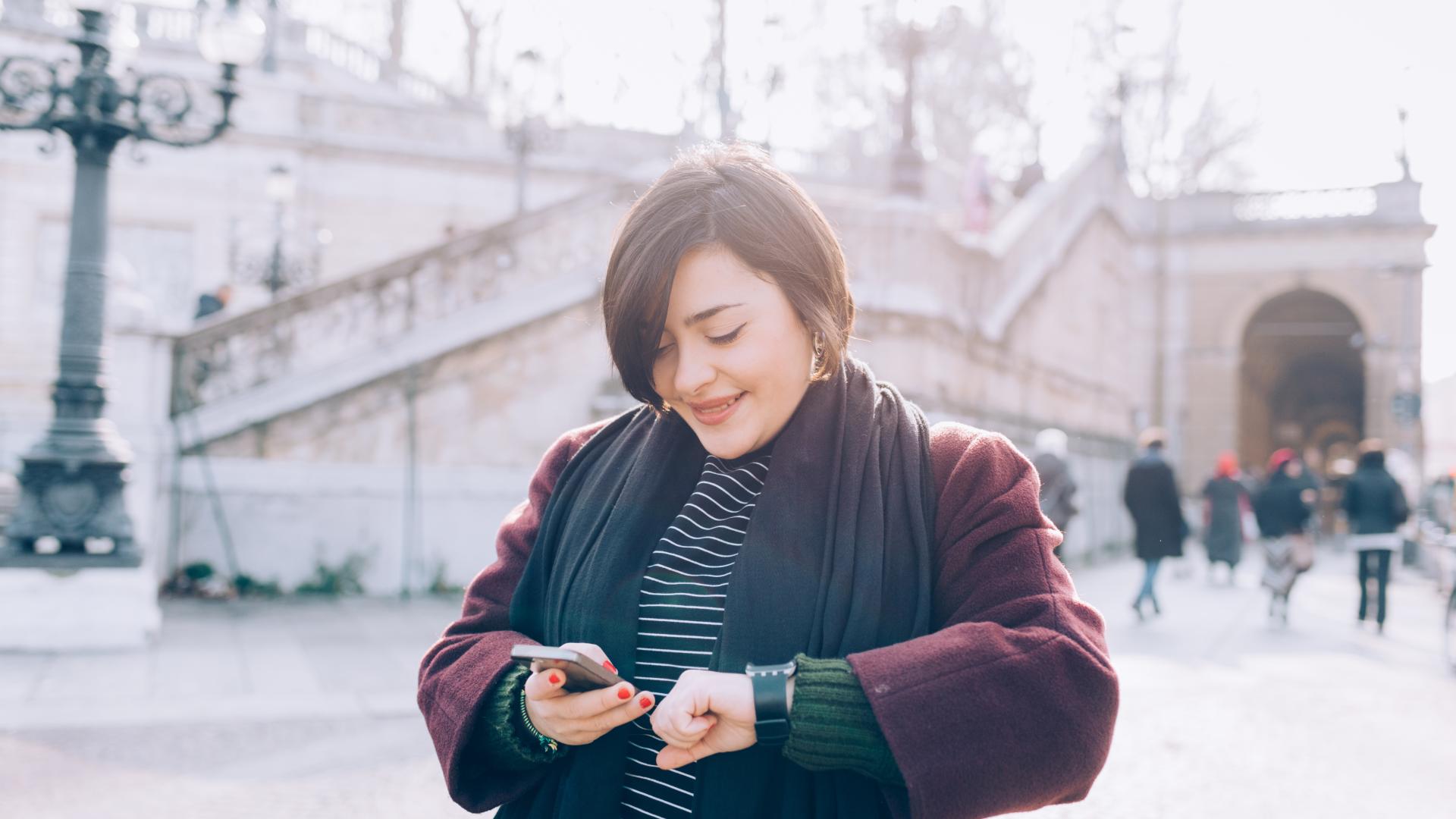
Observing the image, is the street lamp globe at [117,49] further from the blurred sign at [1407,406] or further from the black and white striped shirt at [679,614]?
the blurred sign at [1407,406]

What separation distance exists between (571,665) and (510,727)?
29 centimetres

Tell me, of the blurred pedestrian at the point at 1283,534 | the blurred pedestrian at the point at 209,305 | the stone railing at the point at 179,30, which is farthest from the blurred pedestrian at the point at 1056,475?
the stone railing at the point at 179,30

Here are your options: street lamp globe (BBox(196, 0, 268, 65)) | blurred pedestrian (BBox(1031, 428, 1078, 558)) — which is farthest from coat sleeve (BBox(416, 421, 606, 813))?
blurred pedestrian (BBox(1031, 428, 1078, 558))

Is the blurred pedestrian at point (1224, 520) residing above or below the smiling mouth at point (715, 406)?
below

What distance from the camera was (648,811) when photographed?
191 centimetres

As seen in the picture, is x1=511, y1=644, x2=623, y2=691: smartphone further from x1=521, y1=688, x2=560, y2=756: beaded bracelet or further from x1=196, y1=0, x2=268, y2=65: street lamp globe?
x1=196, y1=0, x2=268, y2=65: street lamp globe

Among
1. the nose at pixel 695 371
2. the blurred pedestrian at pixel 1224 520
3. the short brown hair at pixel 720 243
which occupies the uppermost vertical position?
the short brown hair at pixel 720 243

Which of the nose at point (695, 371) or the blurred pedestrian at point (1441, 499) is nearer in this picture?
the nose at point (695, 371)

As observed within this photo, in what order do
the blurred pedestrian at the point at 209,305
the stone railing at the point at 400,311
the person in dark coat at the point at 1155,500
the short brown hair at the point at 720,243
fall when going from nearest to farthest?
the short brown hair at the point at 720,243 < the stone railing at the point at 400,311 < the person in dark coat at the point at 1155,500 < the blurred pedestrian at the point at 209,305

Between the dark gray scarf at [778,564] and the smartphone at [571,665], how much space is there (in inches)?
5.4

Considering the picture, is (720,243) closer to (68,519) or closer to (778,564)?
(778,564)

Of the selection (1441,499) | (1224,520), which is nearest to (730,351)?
(1224,520)

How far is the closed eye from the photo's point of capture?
190 cm

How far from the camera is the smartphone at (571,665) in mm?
1662
